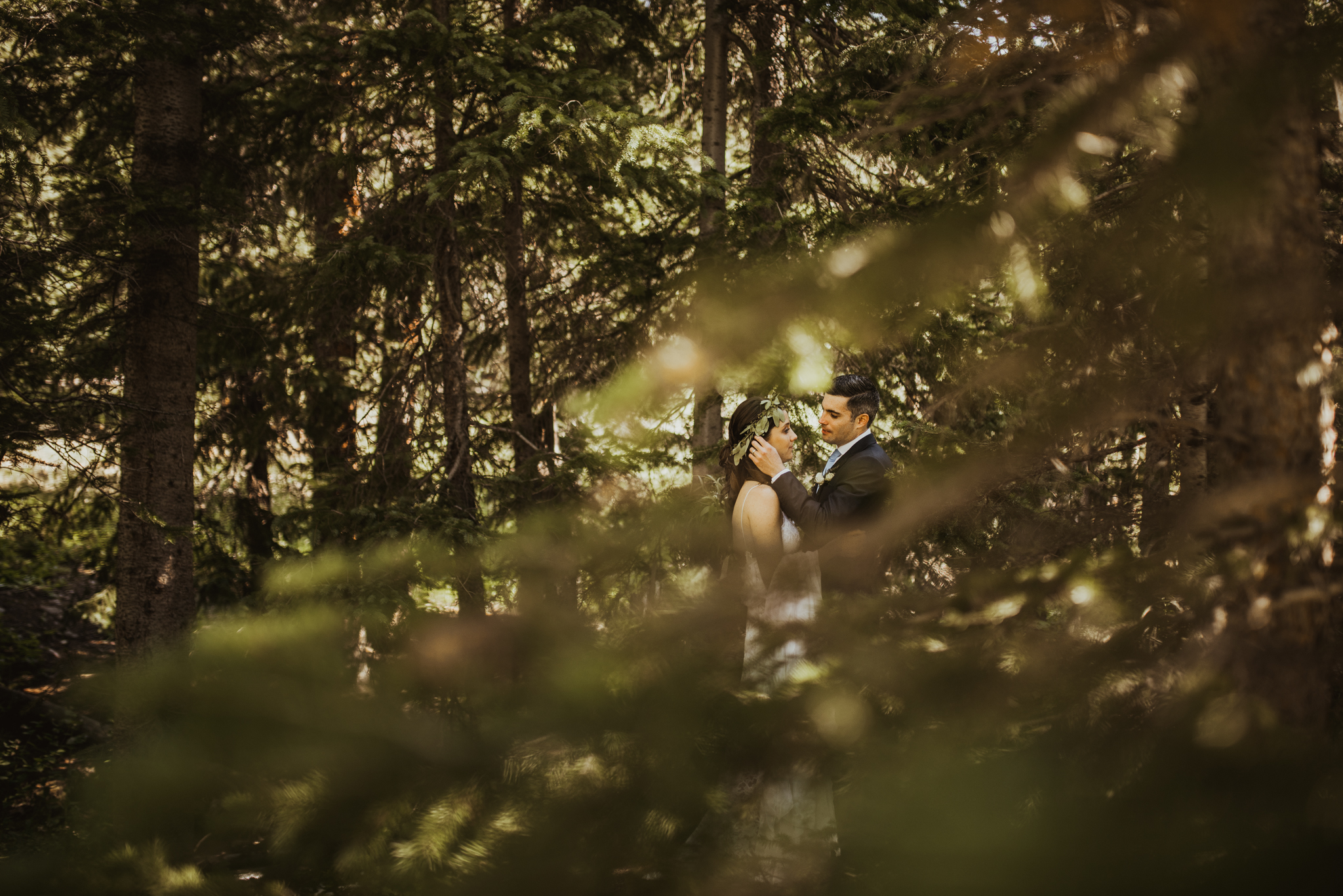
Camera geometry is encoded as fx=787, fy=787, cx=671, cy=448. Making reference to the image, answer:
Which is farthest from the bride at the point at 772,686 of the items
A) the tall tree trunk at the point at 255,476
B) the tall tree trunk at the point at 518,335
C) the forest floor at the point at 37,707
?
the tall tree trunk at the point at 255,476

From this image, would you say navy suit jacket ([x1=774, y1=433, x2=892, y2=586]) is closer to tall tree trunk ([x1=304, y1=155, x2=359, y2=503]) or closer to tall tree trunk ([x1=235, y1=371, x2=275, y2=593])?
tall tree trunk ([x1=304, y1=155, x2=359, y2=503])

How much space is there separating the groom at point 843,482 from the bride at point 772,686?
11cm

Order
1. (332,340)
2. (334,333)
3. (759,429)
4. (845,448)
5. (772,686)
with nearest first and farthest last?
(772,686) → (759,429) → (845,448) → (334,333) → (332,340)

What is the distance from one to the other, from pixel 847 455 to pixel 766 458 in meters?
0.50

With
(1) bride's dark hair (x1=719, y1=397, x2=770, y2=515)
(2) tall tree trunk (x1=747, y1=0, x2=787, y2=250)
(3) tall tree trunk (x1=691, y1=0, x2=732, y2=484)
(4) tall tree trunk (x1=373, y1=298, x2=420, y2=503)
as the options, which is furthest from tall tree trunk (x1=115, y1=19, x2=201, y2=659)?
(1) bride's dark hair (x1=719, y1=397, x2=770, y2=515)

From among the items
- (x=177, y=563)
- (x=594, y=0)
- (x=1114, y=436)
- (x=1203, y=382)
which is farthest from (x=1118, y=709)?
(x=594, y=0)

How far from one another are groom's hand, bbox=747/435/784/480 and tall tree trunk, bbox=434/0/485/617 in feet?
14.3

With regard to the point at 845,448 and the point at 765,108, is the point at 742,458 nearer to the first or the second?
the point at 845,448

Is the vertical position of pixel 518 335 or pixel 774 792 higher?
pixel 518 335

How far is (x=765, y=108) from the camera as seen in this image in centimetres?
783

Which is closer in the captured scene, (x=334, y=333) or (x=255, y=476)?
(x=334, y=333)

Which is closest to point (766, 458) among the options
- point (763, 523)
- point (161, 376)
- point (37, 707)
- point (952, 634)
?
point (763, 523)

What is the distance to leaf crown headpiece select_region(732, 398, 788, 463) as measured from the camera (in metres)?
3.39

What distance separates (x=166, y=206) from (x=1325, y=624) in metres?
7.92
